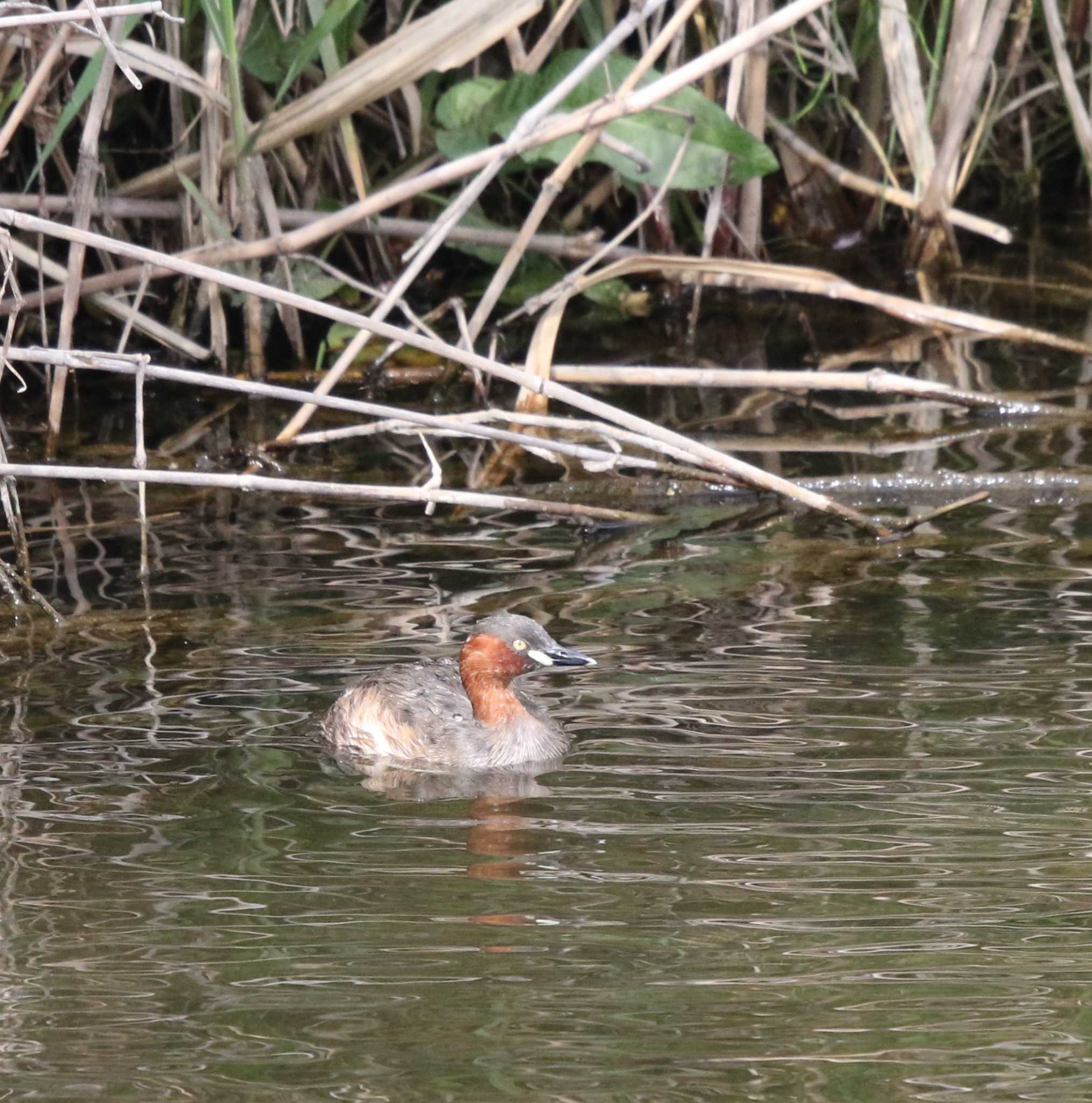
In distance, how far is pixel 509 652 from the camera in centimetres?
461

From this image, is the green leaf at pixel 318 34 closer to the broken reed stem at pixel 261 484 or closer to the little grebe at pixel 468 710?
the broken reed stem at pixel 261 484

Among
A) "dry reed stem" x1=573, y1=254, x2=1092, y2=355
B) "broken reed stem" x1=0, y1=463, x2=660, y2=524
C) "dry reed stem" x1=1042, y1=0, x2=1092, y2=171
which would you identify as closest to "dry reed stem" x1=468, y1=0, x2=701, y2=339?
"dry reed stem" x1=573, y1=254, x2=1092, y2=355

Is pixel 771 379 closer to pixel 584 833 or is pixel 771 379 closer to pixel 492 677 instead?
pixel 492 677

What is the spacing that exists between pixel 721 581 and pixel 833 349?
3.23 metres

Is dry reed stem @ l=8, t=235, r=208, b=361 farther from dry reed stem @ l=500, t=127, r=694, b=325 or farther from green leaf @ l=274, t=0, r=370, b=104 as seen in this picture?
dry reed stem @ l=500, t=127, r=694, b=325

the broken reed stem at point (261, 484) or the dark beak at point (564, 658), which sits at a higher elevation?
the broken reed stem at point (261, 484)

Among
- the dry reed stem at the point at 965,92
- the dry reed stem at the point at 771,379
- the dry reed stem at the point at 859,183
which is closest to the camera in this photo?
the dry reed stem at the point at 771,379

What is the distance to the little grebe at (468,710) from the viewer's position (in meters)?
4.43

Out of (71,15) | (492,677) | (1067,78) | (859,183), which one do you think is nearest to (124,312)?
(71,15)

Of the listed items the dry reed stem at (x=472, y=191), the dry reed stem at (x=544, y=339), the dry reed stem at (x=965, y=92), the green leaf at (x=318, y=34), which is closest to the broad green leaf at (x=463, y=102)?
the green leaf at (x=318, y=34)

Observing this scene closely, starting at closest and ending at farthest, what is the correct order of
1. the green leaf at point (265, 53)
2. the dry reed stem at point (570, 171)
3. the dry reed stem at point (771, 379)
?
the dry reed stem at point (771, 379)
the dry reed stem at point (570, 171)
the green leaf at point (265, 53)

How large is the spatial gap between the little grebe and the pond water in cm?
13

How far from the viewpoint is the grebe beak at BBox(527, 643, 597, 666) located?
4535mm

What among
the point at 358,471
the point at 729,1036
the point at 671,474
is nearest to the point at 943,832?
the point at 729,1036
